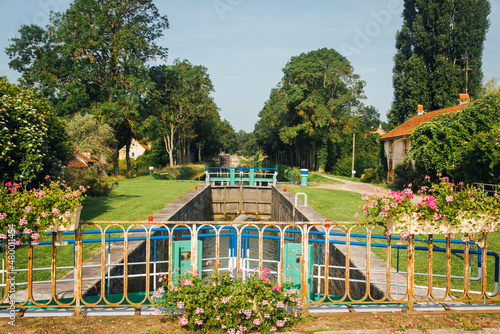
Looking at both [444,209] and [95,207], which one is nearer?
[444,209]

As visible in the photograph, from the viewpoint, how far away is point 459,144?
62.3ft

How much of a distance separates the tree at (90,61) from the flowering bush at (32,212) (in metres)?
25.8

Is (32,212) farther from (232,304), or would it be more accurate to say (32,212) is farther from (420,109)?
(420,109)

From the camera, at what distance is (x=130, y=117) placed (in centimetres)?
3069

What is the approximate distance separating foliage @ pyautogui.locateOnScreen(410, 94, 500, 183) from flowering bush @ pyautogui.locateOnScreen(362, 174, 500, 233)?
526 inches

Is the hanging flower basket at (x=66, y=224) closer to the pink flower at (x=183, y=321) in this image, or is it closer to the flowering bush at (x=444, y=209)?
the pink flower at (x=183, y=321)

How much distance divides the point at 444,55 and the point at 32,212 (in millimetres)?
41725

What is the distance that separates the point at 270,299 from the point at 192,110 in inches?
1568

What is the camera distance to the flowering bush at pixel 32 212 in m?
3.79

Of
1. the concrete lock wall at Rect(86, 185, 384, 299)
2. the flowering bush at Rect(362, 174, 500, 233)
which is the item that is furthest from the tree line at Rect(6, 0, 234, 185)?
the flowering bush at Rect(362, 174, 500, 233)

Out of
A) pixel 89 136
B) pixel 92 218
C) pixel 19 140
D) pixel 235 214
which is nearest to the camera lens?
pixel 19 140

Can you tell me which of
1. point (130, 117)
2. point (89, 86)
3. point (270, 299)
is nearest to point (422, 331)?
point (270, 299)

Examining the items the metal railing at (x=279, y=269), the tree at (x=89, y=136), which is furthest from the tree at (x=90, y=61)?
the metal railing at (x=279, y=269)

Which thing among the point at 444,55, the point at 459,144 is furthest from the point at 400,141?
the point at 444,55
